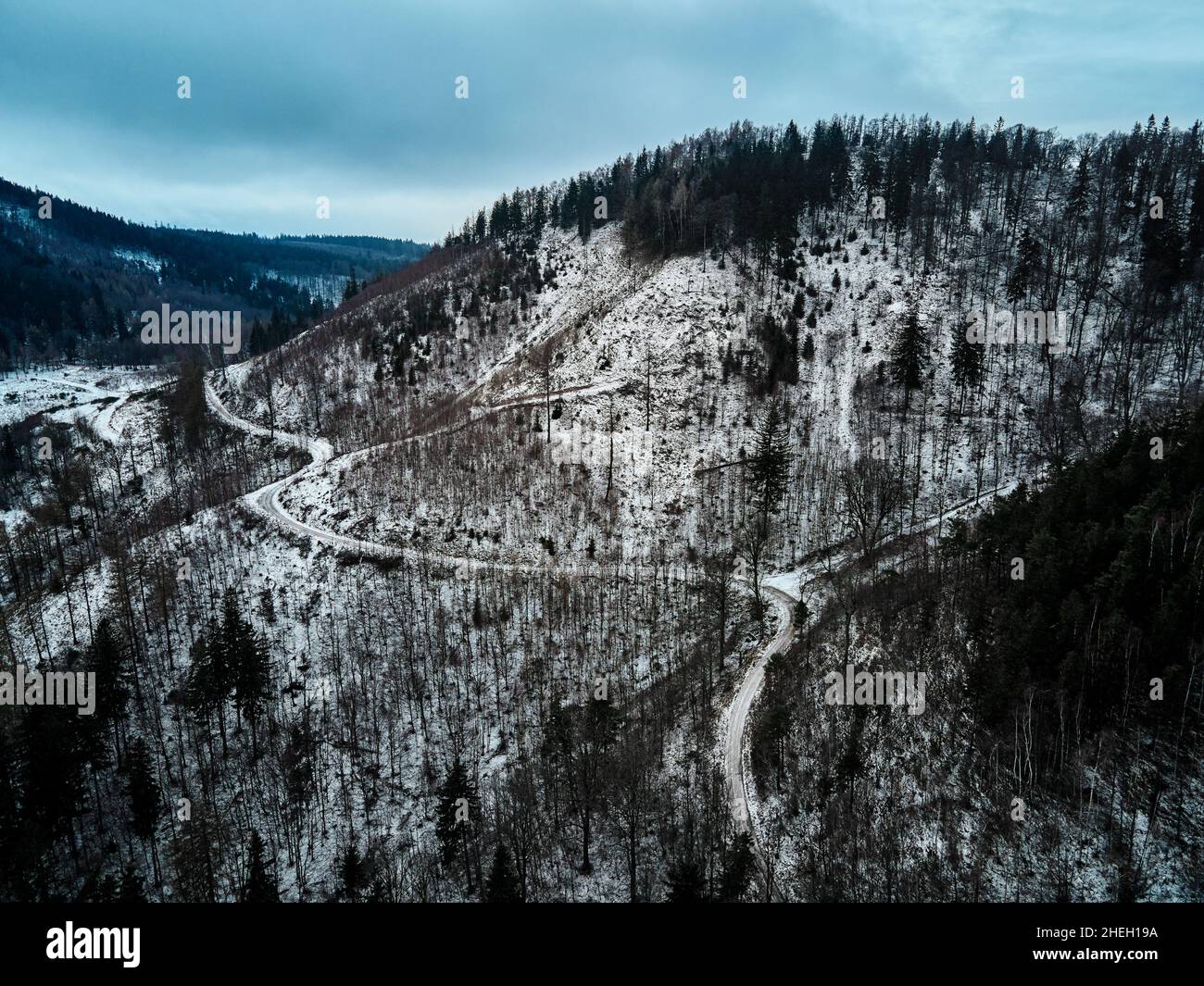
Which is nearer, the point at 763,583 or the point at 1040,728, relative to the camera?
the point at 1040,728

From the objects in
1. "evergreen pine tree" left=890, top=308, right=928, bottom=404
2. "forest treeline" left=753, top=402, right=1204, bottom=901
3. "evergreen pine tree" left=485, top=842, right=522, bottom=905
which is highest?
"evergreen pine tree" left=890, top=308, right=928, bottom=404

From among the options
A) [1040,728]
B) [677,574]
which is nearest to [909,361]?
[677,574]

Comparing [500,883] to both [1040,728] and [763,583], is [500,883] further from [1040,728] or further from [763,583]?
[763,583]

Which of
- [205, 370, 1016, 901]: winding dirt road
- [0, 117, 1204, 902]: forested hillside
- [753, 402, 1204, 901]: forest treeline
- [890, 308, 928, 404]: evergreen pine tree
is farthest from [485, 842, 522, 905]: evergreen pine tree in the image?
[890, 308, 928, 404]: evergreen pine tree

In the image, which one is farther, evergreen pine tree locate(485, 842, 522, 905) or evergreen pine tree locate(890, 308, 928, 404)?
evergreen pine tree locate(890, 308, 928, 404)

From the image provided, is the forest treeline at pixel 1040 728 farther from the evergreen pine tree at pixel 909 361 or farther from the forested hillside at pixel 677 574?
the evergreen pine tree at pixel 909 361

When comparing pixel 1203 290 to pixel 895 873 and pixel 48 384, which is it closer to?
pixel 895 873

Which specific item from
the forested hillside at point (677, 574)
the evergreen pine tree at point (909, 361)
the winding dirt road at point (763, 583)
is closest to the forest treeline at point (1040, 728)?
the forested hillside at point (677, 574)

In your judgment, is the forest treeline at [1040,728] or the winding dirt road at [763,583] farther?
the winding dirt road at [763,583]

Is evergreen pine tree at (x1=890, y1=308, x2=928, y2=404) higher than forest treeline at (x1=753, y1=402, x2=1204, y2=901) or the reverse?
higher

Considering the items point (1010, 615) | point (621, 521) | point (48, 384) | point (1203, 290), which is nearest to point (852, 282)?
A: point (1203, 290)

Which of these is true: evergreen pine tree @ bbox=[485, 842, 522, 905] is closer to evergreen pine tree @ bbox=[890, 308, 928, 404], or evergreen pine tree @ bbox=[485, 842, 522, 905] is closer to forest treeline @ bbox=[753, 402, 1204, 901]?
forest treeline @ bbox=[753, 402, 1204, 901]
